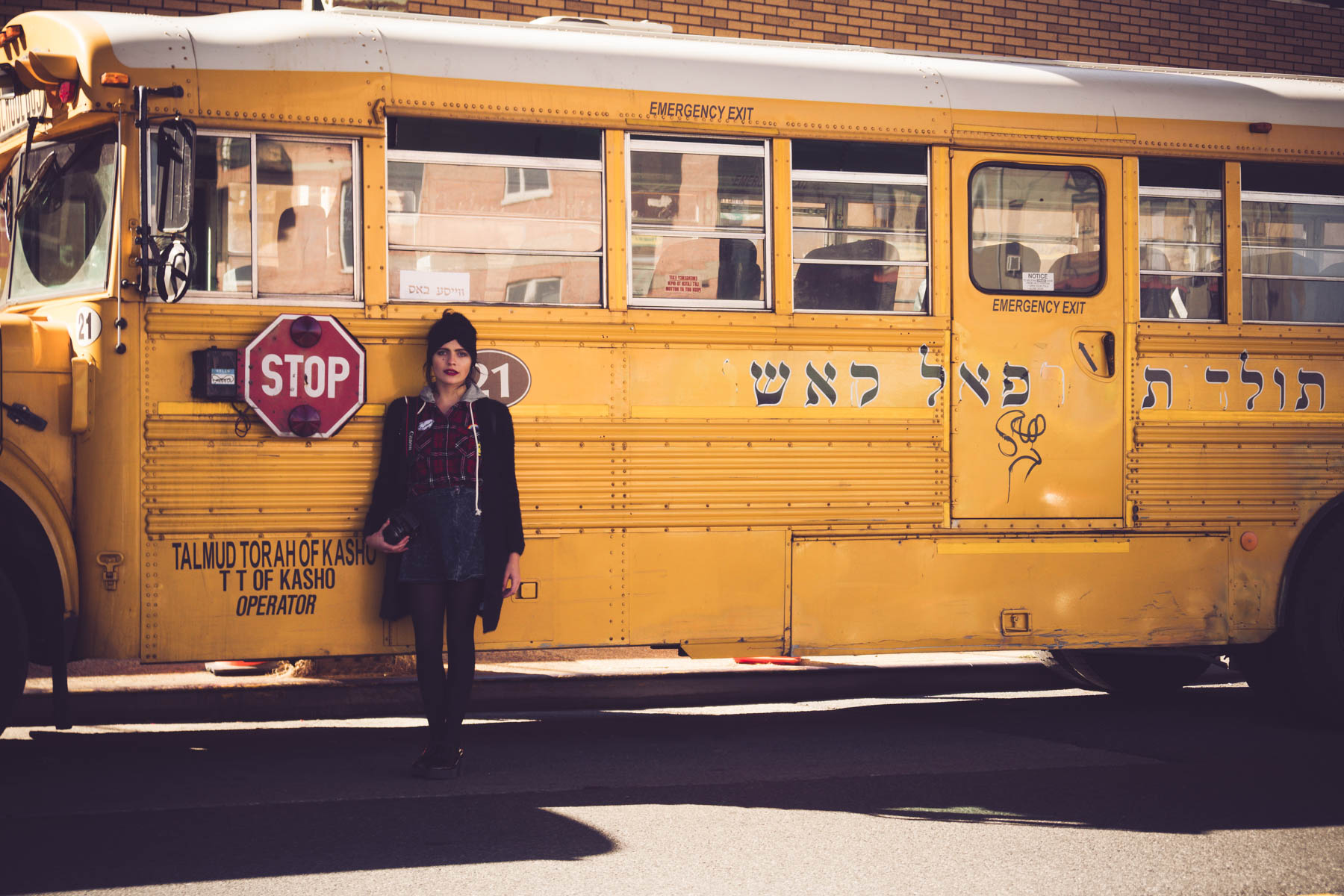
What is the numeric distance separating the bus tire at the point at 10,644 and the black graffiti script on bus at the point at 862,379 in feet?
11.8

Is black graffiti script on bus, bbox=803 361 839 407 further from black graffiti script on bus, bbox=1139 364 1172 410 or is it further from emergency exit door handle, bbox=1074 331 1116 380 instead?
black graffiti script on bus, bbox=1139 364 1172 410

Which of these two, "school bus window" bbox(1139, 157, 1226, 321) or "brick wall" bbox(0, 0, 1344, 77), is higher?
"brick wall" bbox(0, 0, 1344, 77)

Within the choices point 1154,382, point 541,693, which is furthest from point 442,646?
point 1154,382

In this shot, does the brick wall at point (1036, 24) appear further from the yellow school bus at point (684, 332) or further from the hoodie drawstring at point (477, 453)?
the hoodie drawstring at point (477, 453)

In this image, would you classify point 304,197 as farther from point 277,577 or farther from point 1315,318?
point 1315,318

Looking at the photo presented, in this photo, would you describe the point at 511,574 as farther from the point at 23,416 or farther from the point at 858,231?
the point at 858,231

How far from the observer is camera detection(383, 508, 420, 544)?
550cm

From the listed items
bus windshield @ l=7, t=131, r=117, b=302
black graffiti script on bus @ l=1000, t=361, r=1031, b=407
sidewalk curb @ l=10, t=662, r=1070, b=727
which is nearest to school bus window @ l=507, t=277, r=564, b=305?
bus windshield @ l=7, t=131, r=117, b=302

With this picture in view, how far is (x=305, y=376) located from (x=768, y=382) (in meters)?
2.02

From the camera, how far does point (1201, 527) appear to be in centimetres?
667

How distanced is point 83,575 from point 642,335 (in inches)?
98.1

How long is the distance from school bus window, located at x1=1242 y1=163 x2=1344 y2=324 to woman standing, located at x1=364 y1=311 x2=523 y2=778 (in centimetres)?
388

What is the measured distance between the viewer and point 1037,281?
651 centimetres

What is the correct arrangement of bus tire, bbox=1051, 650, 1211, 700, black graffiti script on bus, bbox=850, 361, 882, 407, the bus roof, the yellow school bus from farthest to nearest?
bus tire, bbox=1051, 650, 1211, 700
black graffiti script on bus, bbox=850, 361, 882, 407
the bus roof
the yellow school bus
